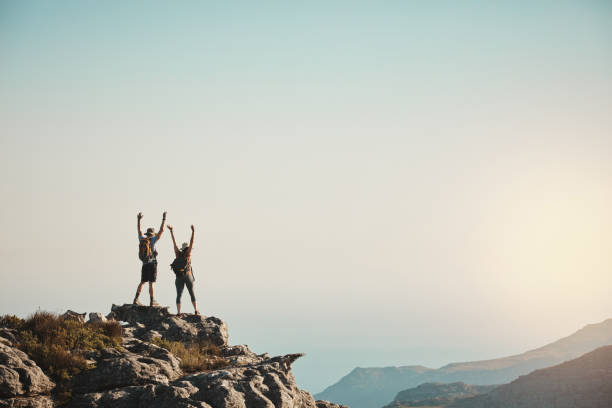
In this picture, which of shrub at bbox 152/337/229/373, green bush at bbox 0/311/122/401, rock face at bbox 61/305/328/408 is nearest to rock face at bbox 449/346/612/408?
shrub at bbox 152/337/229/373

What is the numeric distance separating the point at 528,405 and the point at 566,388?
1228 cm

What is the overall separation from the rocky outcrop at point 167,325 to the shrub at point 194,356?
84 centimetres

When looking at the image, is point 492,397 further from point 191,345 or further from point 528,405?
point 191,345

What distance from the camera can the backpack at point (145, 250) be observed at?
23.4 meters

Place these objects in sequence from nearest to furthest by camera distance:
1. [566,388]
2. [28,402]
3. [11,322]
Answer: [28,402]
[11,322]
[566,388]

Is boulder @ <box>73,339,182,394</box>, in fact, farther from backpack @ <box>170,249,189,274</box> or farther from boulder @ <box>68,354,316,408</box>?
backpack @ <box>170,249,189,274</box>

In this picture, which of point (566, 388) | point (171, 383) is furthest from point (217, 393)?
point (566, 388)

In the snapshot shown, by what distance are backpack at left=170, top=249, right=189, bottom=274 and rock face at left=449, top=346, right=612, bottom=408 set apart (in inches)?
4649

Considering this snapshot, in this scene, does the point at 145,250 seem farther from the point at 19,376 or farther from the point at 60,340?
the point at 19,376

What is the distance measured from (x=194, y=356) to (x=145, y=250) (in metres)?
6.32

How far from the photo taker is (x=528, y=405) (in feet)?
454

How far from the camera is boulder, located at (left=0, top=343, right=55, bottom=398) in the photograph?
1446 cm

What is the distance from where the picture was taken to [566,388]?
130m

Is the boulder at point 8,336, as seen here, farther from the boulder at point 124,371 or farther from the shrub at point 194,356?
the shrub at point 194,356
